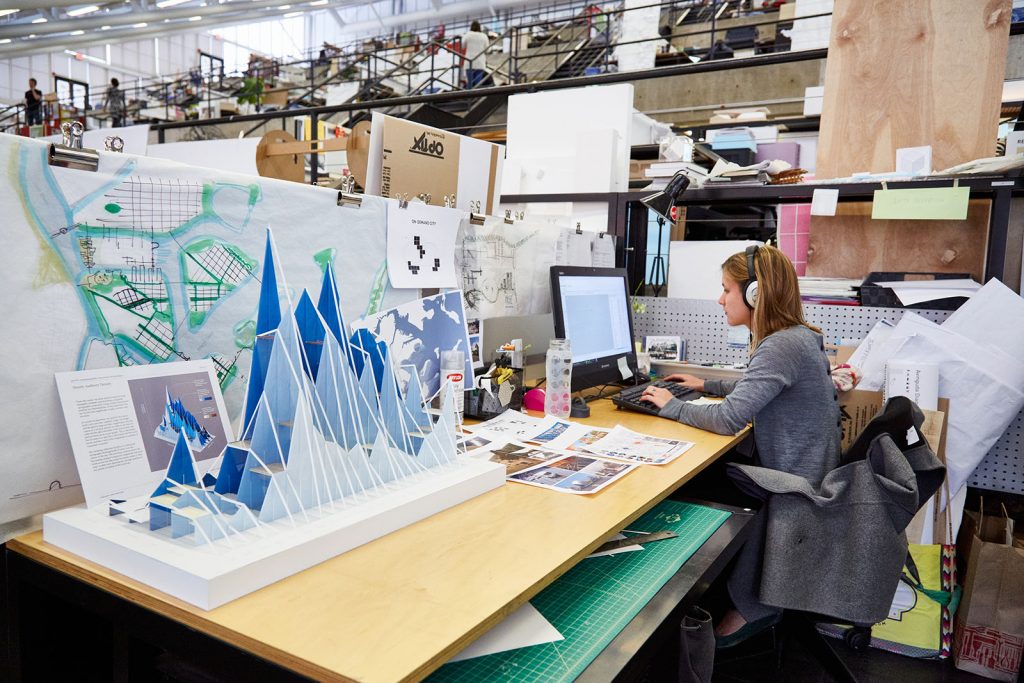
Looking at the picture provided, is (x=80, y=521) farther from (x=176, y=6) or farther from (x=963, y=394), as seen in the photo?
(x=176, y=6)

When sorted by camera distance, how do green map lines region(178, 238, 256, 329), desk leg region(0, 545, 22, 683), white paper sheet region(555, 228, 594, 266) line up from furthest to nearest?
white paper sheet region(555, 228, 594, 266) → green map lines region(178, 238, 256, 329) → desk leg region(0, 545, 22, 683)

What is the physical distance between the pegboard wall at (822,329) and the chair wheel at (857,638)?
57 cm

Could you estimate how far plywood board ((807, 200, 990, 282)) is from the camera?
2.15 metres

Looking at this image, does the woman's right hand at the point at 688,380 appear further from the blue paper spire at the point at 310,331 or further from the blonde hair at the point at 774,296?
the blue paper spire at the point at 310,331

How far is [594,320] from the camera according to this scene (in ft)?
6.32

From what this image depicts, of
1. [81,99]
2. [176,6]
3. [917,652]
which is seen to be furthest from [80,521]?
[81,99]

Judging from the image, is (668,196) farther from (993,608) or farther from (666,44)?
(666,44)

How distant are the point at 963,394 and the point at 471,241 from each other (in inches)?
58.6

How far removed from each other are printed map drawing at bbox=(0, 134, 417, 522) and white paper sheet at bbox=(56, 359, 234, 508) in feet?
0.11

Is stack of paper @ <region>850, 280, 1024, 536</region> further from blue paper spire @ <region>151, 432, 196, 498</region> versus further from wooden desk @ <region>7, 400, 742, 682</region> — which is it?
blue paper spire @ <region>151, 432, 196, 498</region>

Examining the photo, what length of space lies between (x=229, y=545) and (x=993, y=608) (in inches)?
83.7

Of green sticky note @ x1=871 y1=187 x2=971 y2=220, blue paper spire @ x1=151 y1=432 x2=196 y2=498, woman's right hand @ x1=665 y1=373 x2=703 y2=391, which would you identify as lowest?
woman's right hand @ x1=665 y1=373 x2=703 y2=391

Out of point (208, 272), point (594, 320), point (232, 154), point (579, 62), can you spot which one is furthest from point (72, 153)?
point (579, 62)

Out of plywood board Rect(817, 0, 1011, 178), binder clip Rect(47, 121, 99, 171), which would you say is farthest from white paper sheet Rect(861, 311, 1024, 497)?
binder clip Rect(47, 121, 99, 171)
